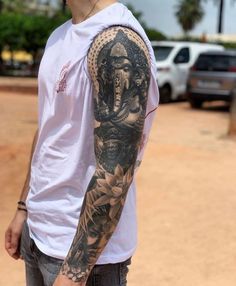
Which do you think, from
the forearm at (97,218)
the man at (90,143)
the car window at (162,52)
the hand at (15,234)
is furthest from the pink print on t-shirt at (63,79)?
the car window at (162,52)

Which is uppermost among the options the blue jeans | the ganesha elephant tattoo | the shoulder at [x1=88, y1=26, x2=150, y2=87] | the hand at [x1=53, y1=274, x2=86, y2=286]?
the shoulder at [x1=88, y1=26, x2=150, y2=87]

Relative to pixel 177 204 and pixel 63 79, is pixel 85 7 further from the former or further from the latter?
pixel 177 204

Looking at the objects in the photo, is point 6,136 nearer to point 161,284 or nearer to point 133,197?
point 161,284

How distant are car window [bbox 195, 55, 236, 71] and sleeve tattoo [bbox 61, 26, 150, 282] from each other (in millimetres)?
13474

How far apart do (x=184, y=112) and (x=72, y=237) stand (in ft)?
43.0

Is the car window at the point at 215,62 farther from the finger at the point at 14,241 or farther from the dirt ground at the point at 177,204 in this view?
the finger at the point at 14,241

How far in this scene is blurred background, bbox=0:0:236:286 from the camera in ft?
13.5

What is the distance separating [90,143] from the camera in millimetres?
1440

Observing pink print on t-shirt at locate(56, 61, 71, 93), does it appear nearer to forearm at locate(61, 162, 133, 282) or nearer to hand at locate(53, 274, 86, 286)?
forearm at locate(61, 162, 133, 282)

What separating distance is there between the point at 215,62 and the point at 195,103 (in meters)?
1.27

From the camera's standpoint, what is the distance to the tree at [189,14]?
73375 millimetres

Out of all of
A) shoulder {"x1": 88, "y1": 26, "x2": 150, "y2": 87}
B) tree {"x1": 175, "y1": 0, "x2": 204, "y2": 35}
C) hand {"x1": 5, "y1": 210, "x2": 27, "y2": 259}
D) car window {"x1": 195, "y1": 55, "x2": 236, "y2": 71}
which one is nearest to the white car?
car window {"x1": 195, "y1": 55, "x2": 236, "y2": 71}

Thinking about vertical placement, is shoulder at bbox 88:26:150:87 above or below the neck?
below

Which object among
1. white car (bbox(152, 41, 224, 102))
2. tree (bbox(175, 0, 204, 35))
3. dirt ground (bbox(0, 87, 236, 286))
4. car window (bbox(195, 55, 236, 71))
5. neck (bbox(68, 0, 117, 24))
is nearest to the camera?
neck (bbox(68, 0, 117, 24))
